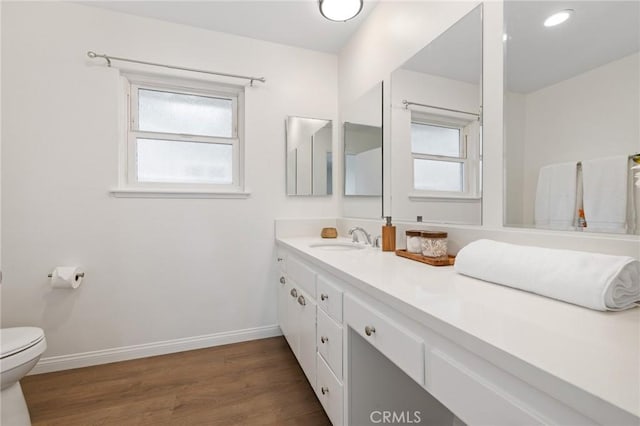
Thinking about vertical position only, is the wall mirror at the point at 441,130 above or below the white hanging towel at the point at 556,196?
above

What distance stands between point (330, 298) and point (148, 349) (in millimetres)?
1586

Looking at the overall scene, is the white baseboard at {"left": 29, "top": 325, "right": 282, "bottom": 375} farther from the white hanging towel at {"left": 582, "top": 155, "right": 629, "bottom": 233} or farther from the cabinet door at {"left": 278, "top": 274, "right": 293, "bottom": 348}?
the white hanging towel at {"left": 582, "top": 155, "right": 629, "bottom": 233}

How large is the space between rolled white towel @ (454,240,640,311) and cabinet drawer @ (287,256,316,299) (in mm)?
770

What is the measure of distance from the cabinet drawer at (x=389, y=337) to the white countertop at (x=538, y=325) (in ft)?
0.25

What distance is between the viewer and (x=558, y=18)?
3.03 ft

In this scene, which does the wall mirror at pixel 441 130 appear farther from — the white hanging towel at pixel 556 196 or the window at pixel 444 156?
the white hanging towel at pixel 556 196

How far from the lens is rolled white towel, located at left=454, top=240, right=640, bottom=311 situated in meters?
0.65

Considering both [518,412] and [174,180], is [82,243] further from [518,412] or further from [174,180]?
[518,412]

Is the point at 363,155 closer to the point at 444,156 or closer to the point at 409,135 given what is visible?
the point at 409,135

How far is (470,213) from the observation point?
125cm

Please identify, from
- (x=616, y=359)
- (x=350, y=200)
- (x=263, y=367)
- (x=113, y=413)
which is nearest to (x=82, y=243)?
(x=113, y=413)

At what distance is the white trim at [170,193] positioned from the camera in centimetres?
191

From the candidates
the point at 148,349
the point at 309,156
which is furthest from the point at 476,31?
the point at 148,349

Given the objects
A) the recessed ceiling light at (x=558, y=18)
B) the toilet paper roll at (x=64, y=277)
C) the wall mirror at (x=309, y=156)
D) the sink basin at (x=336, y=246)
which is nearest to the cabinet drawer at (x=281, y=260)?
the sink basin at (x=336, y=246)
